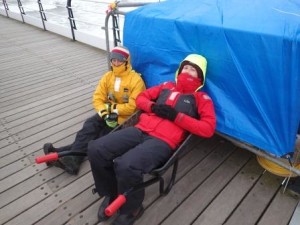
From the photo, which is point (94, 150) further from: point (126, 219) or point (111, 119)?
point (111, 119)

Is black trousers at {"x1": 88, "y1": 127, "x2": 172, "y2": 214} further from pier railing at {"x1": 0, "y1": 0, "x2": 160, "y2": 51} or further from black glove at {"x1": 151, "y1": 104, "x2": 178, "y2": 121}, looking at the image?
pier railing at {"x1": 0, "y1": 0, "x2": 160, "y2": 51}

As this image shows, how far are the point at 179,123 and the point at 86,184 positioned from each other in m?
0.88

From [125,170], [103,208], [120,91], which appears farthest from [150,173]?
[120,91]

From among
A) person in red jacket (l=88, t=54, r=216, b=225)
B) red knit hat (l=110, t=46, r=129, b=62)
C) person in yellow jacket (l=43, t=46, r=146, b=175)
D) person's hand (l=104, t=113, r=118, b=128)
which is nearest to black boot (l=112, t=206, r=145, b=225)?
person in red jacket (l=88, t=54, r=216, b=225)

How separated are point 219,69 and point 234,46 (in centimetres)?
20

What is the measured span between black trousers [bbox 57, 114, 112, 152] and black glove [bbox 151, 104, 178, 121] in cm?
64

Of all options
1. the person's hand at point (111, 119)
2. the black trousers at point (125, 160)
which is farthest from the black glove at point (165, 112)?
the person's hand at point (111, 119)

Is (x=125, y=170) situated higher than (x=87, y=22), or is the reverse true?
(x=125, y=170)

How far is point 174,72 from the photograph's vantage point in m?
2.27

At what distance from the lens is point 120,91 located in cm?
238

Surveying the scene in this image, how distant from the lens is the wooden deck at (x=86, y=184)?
5.93 feet

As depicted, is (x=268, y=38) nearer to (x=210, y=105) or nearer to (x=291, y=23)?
(x=291, y=23)

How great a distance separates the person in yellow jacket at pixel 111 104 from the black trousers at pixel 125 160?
47cm

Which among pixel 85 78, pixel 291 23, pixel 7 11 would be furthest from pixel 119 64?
pixel 7 11
